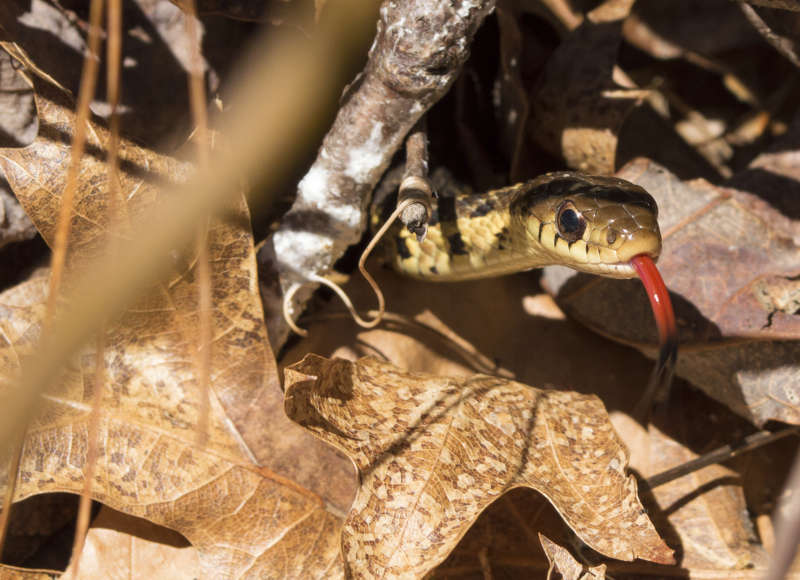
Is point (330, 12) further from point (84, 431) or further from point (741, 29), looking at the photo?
point (741, 29)

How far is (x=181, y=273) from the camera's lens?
1271 mm

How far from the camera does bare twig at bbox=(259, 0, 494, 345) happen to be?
125 cm

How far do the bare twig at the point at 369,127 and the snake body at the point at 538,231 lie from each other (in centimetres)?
27

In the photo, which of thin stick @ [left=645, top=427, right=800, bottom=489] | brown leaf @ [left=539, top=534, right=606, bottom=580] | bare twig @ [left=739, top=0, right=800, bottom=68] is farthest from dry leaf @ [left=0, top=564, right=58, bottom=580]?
bare twig @ [left=739, top=0, right=800, bottom=68]

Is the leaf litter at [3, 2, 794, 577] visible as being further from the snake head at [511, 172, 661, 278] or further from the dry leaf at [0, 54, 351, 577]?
the snake head at [511, 172, 661, 278]

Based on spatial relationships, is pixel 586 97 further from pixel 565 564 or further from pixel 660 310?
pixel 565 564

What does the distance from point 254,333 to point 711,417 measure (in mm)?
1099

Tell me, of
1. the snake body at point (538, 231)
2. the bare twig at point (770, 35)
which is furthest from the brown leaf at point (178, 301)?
the bare twig at point (770, 35)

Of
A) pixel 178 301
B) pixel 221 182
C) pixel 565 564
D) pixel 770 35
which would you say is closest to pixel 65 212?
pixel 221 182

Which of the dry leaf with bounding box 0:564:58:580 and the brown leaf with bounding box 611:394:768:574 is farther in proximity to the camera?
the brown leaf with bounding box 611:394:768:574

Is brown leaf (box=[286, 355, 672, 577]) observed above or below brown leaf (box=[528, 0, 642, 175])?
below

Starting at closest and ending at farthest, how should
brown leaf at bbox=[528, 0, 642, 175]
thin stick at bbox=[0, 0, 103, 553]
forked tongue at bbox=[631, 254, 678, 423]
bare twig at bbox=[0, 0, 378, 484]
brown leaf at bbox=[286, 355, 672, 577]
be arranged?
bare twig at bbox=[0, 0, 378, 484]
thin stick at bbox=[0, 0, 103, 553]
brown leaf at bbox=[286, 355, 672, 577]
forked tongue at bbox=[631, 254, 678, 423]
brown leaf at bbox=[528, 0, 642, 175]

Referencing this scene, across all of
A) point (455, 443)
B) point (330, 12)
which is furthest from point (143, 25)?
point (455, 443)

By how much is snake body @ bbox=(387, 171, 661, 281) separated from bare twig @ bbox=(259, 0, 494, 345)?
27 cm
